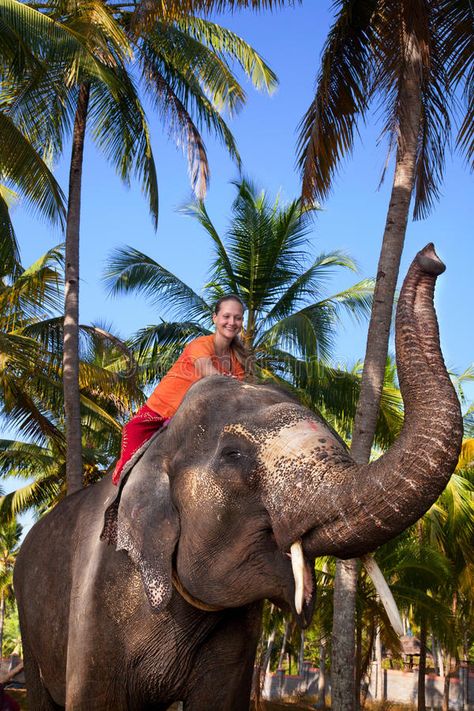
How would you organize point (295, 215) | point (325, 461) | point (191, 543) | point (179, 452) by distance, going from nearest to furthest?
point (325, 461) → point (191, 543) → point (179, 452) → point (295, 215)

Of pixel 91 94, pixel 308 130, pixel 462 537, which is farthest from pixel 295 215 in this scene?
pixel 462 537

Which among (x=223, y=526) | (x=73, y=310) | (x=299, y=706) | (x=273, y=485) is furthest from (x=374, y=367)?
(x=299, y=706)

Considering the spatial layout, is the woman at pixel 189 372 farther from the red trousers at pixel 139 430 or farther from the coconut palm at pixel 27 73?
the coconut palm at pixel 27 73

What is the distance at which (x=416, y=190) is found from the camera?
13.2 meters

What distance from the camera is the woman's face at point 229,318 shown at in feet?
15.3

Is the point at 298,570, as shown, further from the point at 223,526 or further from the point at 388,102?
the point at 388,102

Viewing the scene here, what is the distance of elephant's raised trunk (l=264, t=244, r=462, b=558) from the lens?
3.02 metres

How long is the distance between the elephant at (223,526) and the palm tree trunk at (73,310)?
8720 millimetres

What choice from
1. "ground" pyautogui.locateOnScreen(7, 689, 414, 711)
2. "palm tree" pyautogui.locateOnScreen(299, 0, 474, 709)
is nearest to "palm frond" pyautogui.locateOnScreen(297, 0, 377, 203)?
"palm tree" pyautogui.locateOnScreen(299, 0, 474, 709)

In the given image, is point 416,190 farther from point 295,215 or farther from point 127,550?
point 127,550

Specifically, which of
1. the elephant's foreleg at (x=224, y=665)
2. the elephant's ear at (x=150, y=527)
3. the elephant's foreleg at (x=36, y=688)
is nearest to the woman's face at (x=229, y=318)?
the elephant's ear at (x=150, y=527)

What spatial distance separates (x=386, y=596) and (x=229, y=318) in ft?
6.16

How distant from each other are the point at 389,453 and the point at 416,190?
1061 cm

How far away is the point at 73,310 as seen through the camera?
14.4m
